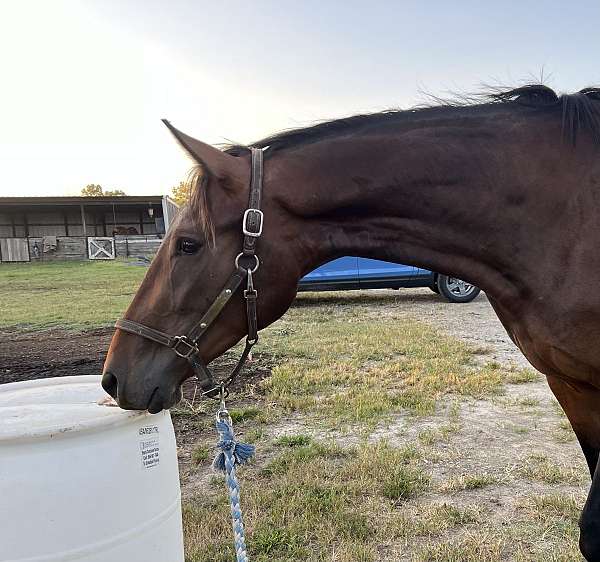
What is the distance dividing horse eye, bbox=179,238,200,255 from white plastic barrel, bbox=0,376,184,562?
0.56 m

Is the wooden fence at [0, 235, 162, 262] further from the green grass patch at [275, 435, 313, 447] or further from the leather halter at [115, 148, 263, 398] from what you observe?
the leather halter at [115, 148, 263, 398]

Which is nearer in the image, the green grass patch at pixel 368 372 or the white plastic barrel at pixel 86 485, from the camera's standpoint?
the white plastic barrel at pixel 86 485

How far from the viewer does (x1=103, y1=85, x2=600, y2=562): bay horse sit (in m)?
1.62

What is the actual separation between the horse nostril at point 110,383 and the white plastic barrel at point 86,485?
0.21 feet

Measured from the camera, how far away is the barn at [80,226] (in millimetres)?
25453

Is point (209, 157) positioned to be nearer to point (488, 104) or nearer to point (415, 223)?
point (415, 223)

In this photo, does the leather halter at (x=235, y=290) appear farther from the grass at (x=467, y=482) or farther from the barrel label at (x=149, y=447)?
the grass at (x=467, y=482)

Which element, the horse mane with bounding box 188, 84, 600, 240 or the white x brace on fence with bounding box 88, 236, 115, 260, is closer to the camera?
the horse mane with bounding box 188, 84, 600, 240

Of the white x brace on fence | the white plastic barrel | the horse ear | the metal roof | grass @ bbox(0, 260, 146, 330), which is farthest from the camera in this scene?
the metal roof

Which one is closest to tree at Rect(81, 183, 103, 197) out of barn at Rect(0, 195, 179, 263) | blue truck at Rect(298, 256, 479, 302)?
barn at Rect(0, 195, 179, 263)

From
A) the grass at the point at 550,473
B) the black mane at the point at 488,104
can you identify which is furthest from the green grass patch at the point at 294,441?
the black mane at the point at 488,104

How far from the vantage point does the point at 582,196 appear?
66.4 inches

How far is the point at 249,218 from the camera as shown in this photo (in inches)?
62.7

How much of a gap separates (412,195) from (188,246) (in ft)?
2.65
